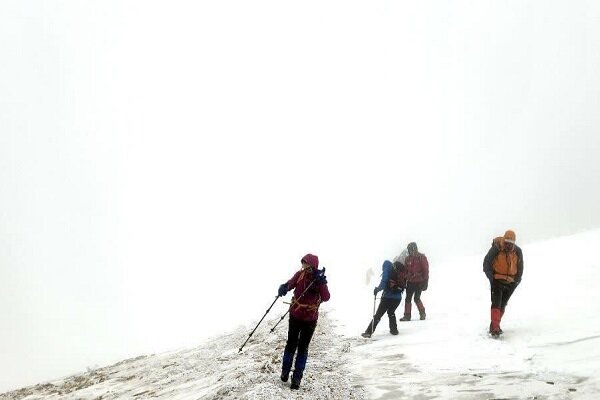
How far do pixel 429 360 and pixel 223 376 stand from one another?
15.4 feet

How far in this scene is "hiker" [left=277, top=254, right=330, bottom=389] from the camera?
28.7ft

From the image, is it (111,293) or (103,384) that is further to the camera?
(111,293)

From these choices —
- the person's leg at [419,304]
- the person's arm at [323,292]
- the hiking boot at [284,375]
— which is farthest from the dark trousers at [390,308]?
the hiking boot at [284,375]

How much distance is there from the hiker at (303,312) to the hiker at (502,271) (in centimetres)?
491

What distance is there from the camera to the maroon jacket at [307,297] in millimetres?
8828

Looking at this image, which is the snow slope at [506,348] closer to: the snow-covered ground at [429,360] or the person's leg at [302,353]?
the snow-covered ground at [429,360]

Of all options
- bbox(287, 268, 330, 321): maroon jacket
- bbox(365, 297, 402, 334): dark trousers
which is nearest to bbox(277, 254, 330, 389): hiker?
bbox(287, 268, 330, 321): maroon jacket


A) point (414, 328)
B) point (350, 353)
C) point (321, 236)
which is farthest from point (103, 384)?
point (321, 236)

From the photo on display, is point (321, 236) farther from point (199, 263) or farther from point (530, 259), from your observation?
point (530, 259)

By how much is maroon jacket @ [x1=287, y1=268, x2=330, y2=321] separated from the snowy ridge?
1.38 m

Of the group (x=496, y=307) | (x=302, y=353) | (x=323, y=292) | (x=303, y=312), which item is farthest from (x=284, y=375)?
(x=496, y=307)

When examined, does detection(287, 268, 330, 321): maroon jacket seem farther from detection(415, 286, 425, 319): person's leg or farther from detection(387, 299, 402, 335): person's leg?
detection(415, 286, 425, 319): person's leg

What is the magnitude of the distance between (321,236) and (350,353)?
177 metres

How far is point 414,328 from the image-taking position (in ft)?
46.0
